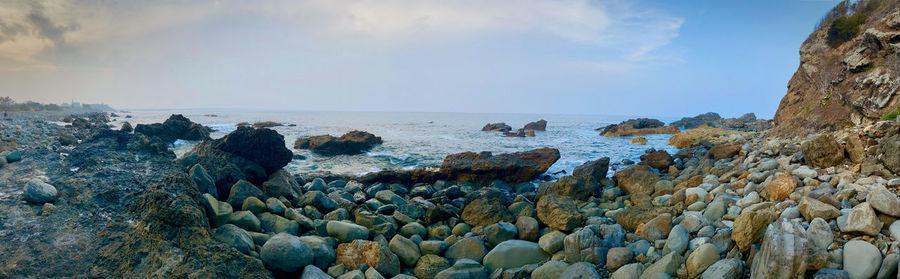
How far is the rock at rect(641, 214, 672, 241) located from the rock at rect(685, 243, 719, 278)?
1149 mm

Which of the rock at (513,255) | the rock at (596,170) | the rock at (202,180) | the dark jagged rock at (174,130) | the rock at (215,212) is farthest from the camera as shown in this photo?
the dark jagged rock at (174,130)

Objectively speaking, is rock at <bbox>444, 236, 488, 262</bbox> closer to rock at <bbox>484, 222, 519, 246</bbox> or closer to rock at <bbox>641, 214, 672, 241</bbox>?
rock at <bbox>484, 222, 519, 246</bbox>

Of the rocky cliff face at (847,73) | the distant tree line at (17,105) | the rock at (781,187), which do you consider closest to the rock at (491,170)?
the rock at (781,187)

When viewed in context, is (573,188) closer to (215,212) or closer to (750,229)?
(750,229)

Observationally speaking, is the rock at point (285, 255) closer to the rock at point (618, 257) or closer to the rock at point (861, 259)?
the rock at point (618, 257)

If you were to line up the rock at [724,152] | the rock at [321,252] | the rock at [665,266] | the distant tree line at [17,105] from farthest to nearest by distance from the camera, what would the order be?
the distant tree line at [17,105] < the rock at [724,152] < the rock at [321,252] < the rock at [665,266]

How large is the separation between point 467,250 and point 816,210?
4.57 m

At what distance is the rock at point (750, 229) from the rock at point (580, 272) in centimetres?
172

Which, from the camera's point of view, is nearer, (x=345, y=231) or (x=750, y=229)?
(x=750, y=229)

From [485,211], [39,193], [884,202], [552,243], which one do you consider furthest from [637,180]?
[39,193]

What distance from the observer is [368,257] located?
506 centimetres

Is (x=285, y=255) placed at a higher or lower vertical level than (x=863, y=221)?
lower

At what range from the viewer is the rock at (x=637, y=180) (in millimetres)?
9648

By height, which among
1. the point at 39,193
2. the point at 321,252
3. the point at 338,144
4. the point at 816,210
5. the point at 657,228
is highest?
→ the point at 816,210
